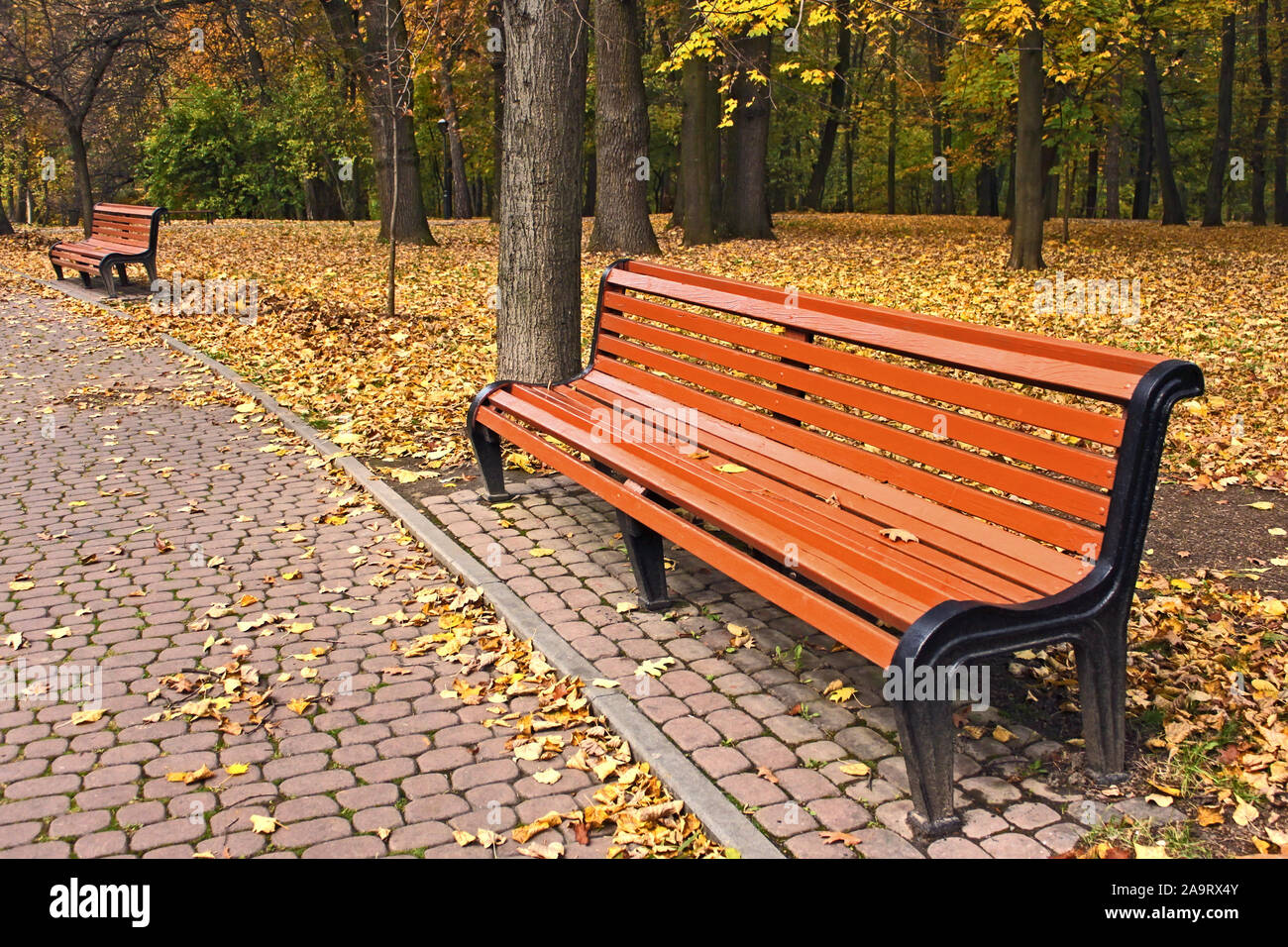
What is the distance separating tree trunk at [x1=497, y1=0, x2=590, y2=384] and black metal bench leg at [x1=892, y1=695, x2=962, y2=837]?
4147mm

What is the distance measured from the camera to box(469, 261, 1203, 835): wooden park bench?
2.98m

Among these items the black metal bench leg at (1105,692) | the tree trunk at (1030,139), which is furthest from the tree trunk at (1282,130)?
the black metal bench leg at (1105,692)

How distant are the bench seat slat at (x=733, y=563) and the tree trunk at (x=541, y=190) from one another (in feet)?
4.14

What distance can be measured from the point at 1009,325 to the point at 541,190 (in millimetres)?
5689

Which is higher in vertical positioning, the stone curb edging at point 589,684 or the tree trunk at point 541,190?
the tree trunk at point 541,190

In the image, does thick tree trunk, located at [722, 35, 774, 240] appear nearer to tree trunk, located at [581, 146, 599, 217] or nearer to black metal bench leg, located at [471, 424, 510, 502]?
black metal bench leg, located at [471, 424, 510, 502]

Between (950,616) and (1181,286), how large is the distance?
1240 cm

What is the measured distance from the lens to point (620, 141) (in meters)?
16.4

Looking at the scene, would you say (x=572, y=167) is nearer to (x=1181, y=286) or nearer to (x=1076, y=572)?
(x=1076, y=572)

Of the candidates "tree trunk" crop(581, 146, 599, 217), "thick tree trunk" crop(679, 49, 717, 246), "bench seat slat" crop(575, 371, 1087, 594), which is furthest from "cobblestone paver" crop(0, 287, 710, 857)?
"tree trunk" crop(581, 146, 599, 217)

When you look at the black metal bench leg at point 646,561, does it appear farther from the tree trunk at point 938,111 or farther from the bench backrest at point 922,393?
the tree trunk at point 938,111

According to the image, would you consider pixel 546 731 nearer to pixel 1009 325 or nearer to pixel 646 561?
pixel 646 561

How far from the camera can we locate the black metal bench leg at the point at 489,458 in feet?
19.5

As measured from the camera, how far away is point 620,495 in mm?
4492
